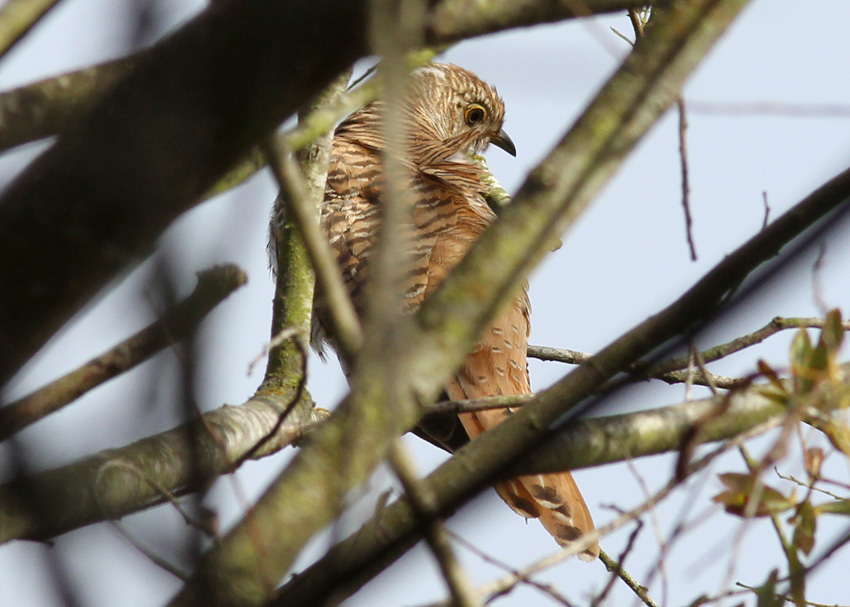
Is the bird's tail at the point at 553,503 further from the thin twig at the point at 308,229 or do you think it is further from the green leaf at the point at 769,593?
the thin twig at the point at 308,229

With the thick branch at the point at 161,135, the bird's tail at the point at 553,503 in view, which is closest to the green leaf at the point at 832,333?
the thick branch at the point at 161,135

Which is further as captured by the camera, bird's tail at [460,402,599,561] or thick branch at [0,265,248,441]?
bird's tail at [460,402,599,561]

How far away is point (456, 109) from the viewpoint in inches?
305

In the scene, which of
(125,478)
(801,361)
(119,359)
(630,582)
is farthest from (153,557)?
(630,582)

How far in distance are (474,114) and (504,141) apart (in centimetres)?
35

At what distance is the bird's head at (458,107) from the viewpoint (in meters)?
7.37

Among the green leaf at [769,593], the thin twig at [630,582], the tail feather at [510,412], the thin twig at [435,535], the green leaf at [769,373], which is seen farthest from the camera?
the tail feather at [510,412]

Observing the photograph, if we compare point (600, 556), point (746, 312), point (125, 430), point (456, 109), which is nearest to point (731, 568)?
point (746, 312)

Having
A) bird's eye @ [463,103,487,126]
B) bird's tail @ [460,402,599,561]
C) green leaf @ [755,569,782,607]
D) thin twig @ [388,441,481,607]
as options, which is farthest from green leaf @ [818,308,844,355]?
bird's eye @ [463,103,487,126]

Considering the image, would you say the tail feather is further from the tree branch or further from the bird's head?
the bird's head

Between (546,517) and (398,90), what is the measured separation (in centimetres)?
266

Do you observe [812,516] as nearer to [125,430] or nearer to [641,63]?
[641,63]

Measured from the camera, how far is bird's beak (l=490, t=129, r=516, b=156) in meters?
8.00

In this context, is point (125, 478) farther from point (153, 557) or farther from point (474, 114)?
point (474, 114)
